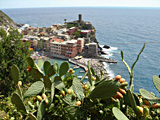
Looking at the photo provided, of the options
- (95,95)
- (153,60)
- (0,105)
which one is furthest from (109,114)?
(153,60)

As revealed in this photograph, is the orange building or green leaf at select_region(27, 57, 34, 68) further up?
green leaf at select_region(27, 57, 34, 68)

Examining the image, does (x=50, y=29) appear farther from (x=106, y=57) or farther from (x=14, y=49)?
(x=14, y=49)

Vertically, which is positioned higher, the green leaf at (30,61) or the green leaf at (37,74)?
the green leaf at (30,61)

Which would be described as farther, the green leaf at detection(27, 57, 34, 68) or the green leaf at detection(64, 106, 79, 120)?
the green leaf at detection(27, 57, 34, 68)

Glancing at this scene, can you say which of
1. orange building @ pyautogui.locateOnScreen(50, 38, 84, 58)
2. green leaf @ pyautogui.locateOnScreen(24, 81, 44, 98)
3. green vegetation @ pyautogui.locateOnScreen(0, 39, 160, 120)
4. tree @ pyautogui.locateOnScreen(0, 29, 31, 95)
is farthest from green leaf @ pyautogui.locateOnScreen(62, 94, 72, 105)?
orange building @ pyautogui.locateOnScreen(50, 38, 84, 58)

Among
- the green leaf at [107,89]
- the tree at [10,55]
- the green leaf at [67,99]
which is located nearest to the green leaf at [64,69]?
the green leaf at [67,99]

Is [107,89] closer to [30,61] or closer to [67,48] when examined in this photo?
[30,61]

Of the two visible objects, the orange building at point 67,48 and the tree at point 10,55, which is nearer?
the tree at point 10,55

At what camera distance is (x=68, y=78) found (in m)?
0.92

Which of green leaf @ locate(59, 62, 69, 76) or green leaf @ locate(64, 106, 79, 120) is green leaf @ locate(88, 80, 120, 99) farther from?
green leaf @ locate(59, 62, 69, 76)

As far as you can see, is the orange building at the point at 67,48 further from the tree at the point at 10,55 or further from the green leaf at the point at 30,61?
the green leaf at the point at 30,61

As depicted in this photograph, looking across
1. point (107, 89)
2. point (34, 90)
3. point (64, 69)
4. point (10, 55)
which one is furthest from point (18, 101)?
point (10, 55)

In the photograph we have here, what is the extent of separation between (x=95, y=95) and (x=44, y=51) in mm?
22102

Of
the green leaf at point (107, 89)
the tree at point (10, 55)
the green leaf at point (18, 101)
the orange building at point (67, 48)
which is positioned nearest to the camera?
the green leaf at point (107, 89)
